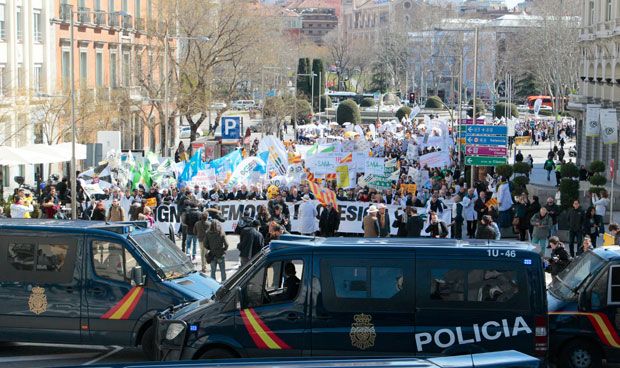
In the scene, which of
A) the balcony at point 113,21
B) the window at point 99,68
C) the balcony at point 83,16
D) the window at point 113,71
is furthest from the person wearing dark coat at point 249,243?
the balcony at point 113,21

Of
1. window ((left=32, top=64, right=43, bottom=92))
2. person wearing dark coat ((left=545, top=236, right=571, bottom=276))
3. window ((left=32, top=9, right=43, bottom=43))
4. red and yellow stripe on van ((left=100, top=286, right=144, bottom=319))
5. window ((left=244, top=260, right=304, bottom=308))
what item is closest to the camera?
window ((left=244, top=260, right=304, bottom=308))

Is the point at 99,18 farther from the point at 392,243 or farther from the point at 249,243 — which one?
the point at 392,243

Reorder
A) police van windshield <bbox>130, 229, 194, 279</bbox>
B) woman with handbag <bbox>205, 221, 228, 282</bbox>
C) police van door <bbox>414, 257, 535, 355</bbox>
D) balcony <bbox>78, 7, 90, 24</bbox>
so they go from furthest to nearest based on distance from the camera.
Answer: balcony <bbox>78, 7, 90, 24</bbox> < woman with handbag <bbox>205, 221, 228, 282</bbox> < police van windshield <bbox>130, 229, 194, 279</bbox> < police van door <bbox>414, 257, 535, 355</bbox>

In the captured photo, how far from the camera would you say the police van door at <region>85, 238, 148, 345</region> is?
47.9ft

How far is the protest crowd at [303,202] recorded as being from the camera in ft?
72.2

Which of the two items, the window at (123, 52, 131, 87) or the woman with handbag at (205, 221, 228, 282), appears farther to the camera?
the window at (123, 52, 131, 87)

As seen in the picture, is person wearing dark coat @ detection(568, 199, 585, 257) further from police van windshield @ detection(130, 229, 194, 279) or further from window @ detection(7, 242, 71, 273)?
window @ detection(7, 242, 71, 273)

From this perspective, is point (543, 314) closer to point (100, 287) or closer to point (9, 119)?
point (100, 287)

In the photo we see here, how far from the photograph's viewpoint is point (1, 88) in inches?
1662

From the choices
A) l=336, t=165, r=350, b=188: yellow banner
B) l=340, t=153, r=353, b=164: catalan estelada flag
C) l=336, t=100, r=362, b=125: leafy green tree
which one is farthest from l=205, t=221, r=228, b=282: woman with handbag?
l=336, t=100, r=362, b=125: leafy green tree

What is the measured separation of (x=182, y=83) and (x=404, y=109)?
40.3 m

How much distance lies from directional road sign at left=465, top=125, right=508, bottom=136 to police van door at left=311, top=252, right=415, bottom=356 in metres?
20.4

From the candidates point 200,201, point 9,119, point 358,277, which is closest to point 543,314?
point 358,277

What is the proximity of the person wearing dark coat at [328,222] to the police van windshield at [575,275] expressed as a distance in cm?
950
